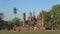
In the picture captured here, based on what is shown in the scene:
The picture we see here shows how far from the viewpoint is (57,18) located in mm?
81812

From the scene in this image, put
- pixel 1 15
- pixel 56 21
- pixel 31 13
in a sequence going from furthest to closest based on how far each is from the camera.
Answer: pixel 1 15 → pixel 56 21 → pixel 31 13

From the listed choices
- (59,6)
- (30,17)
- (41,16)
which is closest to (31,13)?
(30,17)

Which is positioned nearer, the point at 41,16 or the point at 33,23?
the point at 41,16

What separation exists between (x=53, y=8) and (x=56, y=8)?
5.84 ft

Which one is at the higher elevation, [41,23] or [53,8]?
[53,8]

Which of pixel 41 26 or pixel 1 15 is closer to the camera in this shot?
pixel 41 26

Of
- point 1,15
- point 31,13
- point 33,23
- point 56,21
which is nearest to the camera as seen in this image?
point 33,23

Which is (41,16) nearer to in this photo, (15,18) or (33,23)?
(33,23)

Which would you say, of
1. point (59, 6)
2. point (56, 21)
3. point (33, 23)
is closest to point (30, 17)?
point (33, 23)

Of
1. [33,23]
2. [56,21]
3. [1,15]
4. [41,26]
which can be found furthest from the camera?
[1,15]

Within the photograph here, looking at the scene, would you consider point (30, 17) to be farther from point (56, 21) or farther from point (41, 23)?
point (56, 21)

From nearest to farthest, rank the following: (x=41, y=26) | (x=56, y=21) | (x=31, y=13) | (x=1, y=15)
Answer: (x=41, y=26), (x=31, y=13), (x=56, y=21), (x=1, y=15)

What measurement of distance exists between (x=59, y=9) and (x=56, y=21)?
5.85 metres

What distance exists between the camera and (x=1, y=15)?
308ft
